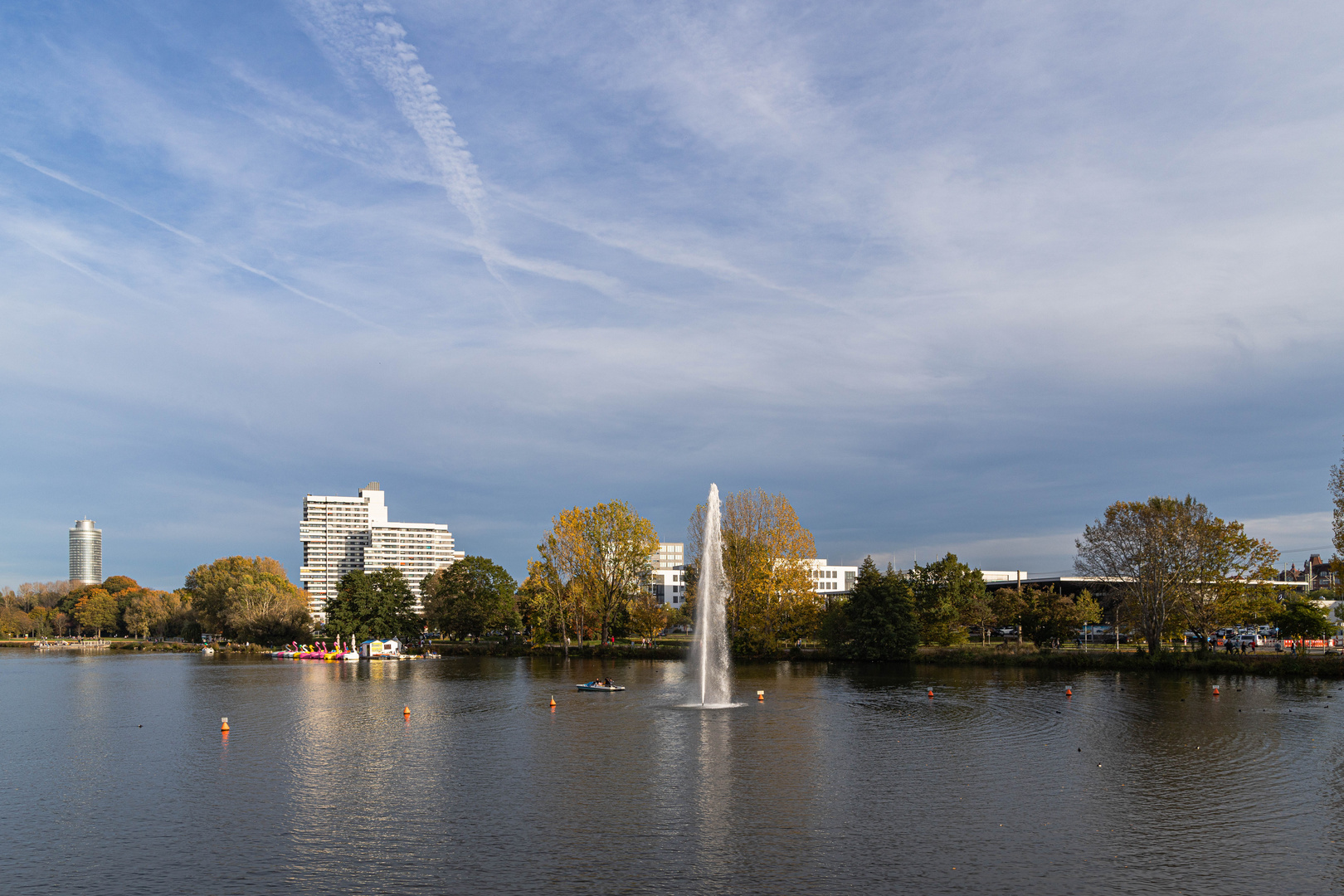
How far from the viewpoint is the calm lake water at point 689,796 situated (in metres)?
23.8

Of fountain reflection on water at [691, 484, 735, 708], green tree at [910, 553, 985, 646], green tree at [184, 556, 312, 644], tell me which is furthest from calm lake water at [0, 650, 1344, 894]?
green tree at [184, 556, 312, 644]

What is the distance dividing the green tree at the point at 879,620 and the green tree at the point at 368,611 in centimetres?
7398

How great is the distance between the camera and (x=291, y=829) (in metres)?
28.4

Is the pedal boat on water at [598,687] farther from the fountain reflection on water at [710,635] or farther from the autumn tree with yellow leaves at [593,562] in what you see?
the autumn tree with yellow leaves at [593,562]

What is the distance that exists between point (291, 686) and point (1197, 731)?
241 ft

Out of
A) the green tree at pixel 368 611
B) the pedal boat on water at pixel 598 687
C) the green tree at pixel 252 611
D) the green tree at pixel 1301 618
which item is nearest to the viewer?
the pedal boat on water at pixel 598 687

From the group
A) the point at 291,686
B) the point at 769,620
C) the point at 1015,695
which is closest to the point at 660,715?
the point at 1015,695

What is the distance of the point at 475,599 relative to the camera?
138000 mm

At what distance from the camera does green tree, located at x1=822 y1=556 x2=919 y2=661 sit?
96.5 meters

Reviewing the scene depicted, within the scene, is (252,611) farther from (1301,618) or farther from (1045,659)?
(1301,618)

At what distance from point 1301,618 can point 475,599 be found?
4321 inches

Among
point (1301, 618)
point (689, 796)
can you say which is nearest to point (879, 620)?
point (1301, 618)

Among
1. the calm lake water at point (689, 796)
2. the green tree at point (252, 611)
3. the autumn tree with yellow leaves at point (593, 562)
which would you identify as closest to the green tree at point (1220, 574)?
the calm lake water at point (689, 796)

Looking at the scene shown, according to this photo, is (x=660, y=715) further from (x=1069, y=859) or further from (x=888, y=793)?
(x=1069, y=859)
